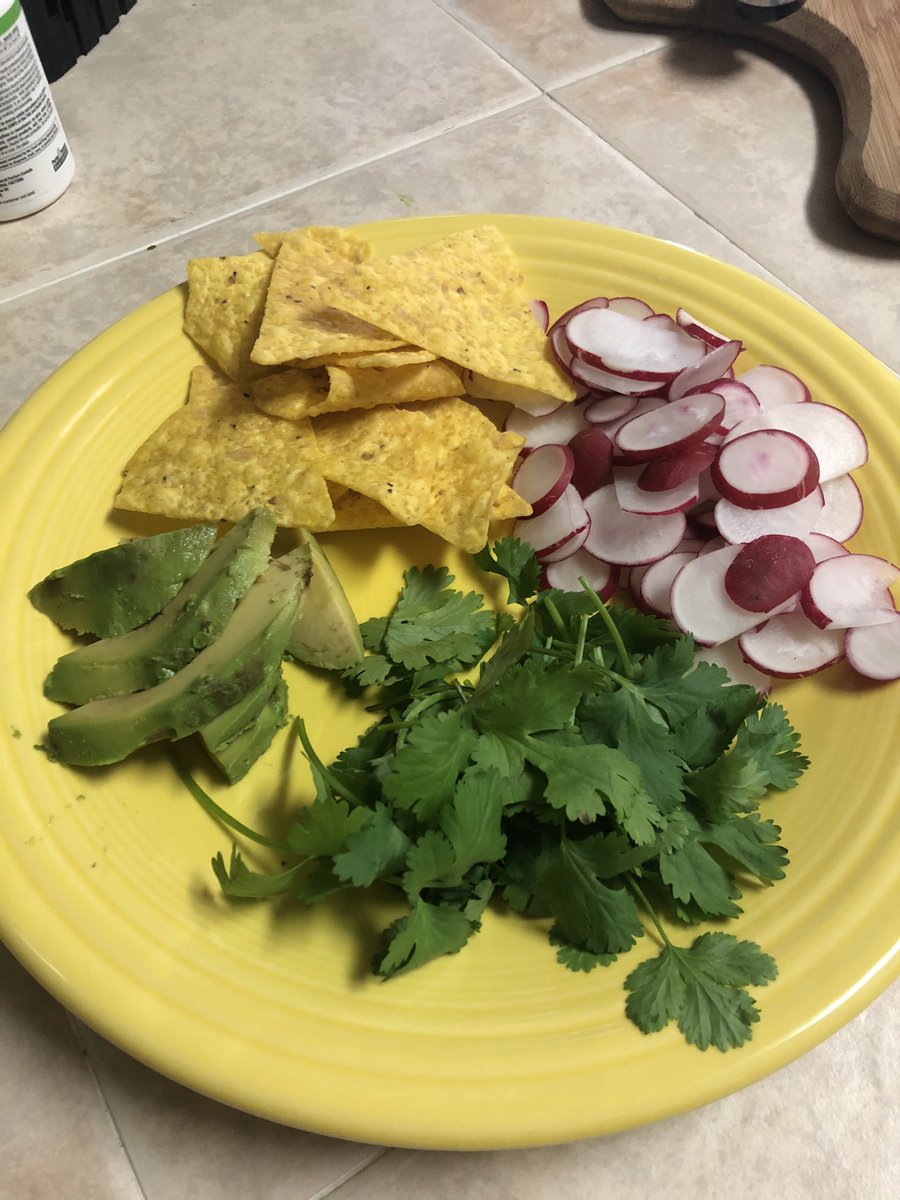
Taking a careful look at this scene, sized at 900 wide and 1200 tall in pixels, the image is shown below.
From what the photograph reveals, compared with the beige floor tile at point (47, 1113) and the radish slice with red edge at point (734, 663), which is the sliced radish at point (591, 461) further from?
the beige floor tile at point (47, 1113)

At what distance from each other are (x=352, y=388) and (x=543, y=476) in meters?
0.26

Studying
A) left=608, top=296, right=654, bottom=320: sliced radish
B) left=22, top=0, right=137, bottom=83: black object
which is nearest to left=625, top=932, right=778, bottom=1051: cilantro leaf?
left=608, top=296, right=654, bottom=320: sliced radish

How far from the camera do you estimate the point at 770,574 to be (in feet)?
3.65

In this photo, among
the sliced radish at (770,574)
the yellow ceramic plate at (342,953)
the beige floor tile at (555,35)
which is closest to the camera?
the yellow ceramic plate at (342,953)

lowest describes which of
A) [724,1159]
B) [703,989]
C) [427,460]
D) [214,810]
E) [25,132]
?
[724,1159]

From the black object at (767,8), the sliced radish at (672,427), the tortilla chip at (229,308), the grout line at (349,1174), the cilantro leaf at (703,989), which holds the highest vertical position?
the tortilla chip at (229,308)

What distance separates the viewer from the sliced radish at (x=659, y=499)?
1.21 meters

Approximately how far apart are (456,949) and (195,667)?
373 mm

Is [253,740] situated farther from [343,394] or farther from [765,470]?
[765,470]

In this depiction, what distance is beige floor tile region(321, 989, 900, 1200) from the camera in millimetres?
1014

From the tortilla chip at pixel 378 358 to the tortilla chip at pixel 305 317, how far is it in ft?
0.04

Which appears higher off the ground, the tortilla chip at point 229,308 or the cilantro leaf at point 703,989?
the tortilla chip at point 229,308

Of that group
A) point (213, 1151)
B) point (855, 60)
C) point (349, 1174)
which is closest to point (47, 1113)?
point (213, 1151)

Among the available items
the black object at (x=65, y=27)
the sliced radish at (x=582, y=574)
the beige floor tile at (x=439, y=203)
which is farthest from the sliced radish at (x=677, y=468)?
the black object at (x=65, y=27)
